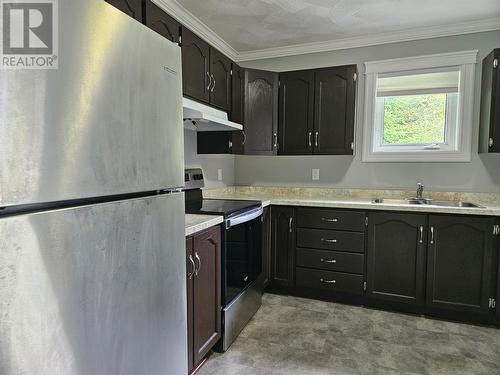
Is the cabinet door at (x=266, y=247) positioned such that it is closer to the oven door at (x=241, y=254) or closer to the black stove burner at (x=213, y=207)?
the oven door at (x=241, y=254)

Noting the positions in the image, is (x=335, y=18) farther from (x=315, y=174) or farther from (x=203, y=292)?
(x=203, y=292)

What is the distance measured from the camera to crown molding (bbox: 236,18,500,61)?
2729 millimetres

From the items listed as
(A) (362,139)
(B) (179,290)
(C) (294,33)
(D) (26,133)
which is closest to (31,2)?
(D) (26,133)

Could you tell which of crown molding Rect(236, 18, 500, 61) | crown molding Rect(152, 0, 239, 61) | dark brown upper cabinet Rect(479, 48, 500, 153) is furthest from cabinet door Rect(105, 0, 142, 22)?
dark brown upper cabinet Rect(479, 48, 500, 153)

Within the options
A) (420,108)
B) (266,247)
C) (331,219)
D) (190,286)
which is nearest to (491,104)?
(420,108)

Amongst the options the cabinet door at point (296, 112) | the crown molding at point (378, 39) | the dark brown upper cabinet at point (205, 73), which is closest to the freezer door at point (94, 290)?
the dark brown upper cabinet at point (205, 73)

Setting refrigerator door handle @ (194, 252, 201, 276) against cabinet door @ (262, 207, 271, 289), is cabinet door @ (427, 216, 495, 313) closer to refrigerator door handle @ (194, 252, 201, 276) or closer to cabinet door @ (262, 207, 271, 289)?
cabinet door @ (262, 207, 271, 289)

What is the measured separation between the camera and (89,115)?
75 cm

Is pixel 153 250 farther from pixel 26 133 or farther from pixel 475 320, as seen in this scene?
pixel 475 320

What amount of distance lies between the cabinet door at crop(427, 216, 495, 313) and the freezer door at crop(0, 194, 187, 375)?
2.19 metres

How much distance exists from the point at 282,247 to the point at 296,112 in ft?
4.33

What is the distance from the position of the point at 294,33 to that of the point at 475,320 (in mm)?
2875

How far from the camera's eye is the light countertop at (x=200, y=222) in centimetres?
162

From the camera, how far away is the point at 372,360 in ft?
6.48
